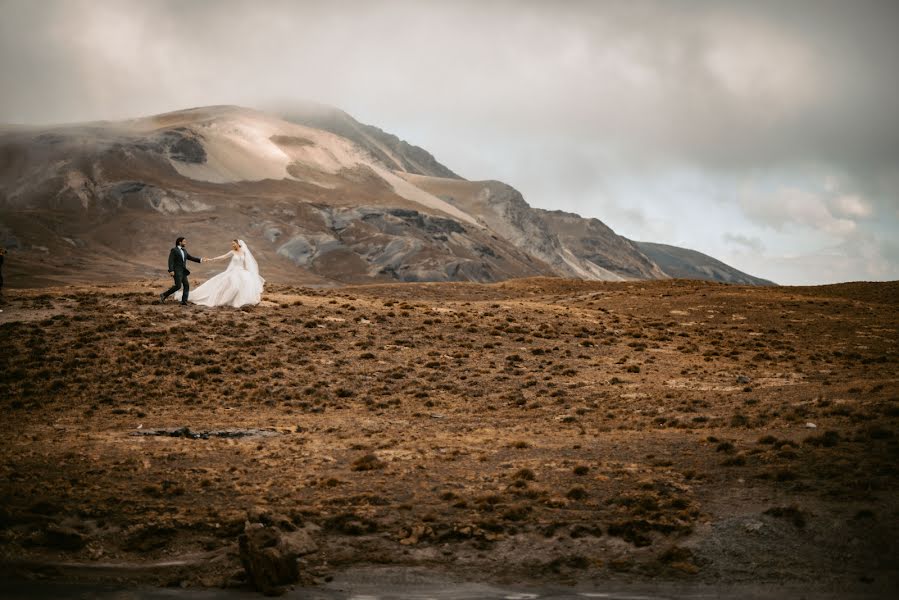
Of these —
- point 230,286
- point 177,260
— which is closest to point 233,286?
point 230,286

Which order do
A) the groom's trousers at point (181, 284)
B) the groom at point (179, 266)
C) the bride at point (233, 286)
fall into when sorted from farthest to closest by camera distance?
the bride at point (233, 286), the groom's trousers at point (181, 284), the groom at point (179, 266)

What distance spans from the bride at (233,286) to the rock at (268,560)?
966 inches

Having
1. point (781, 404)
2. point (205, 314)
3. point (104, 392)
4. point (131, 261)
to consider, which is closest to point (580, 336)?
point (781, 404)

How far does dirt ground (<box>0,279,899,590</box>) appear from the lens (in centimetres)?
1336

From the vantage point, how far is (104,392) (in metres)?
26.0

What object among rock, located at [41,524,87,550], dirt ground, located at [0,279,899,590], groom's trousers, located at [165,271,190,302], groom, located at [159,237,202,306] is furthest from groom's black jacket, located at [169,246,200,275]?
rock, located at [41,524,87,550]

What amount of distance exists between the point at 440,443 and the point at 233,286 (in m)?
19.8

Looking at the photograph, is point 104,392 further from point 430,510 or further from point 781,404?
point 781,404

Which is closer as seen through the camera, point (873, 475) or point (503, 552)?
point (503, 552)

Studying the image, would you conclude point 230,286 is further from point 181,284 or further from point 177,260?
point 177,260

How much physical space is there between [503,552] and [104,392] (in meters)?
18.0

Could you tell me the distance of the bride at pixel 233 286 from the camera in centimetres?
3609

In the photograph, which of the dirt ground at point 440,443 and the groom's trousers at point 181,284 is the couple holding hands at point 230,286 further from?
the dirt ground at point 440,443

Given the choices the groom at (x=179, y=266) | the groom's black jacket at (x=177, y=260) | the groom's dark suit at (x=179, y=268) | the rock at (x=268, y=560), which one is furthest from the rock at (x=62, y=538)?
the groom's black jacket at (x=177, y=260)
